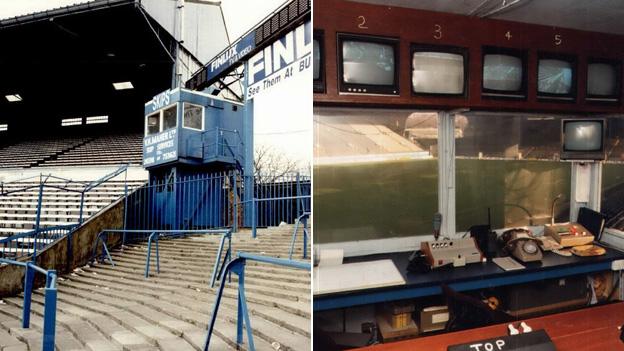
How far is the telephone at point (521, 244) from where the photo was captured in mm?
1961

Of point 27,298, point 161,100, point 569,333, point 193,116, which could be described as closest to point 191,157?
point 193,116

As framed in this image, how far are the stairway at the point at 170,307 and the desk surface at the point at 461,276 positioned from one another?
75 centimetres

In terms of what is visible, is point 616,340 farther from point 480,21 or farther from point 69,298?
point 69,298

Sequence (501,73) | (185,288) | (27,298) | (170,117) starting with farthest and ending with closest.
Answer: (170,117) → (185,288) → (27,298) → (501,73)

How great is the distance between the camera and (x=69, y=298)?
142 inches

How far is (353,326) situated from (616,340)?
117 centimetres

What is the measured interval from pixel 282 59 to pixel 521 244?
1356 mm

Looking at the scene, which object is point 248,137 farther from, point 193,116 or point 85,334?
point 193,116

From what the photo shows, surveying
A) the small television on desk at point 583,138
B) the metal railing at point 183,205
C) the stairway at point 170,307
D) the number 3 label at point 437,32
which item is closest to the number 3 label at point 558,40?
the small television on desk at point 583,138

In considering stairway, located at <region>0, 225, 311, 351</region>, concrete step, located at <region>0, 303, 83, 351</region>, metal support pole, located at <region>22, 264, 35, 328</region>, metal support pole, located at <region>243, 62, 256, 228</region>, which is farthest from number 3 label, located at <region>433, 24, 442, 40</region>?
metal support pole, located at <region>22, 264, 35, 328</region>

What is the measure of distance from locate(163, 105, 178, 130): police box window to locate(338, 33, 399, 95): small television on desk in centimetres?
454

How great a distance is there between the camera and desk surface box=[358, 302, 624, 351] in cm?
169

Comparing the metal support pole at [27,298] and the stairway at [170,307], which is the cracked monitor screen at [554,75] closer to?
the stairway at [170,307]

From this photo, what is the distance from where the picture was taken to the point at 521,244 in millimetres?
1999
